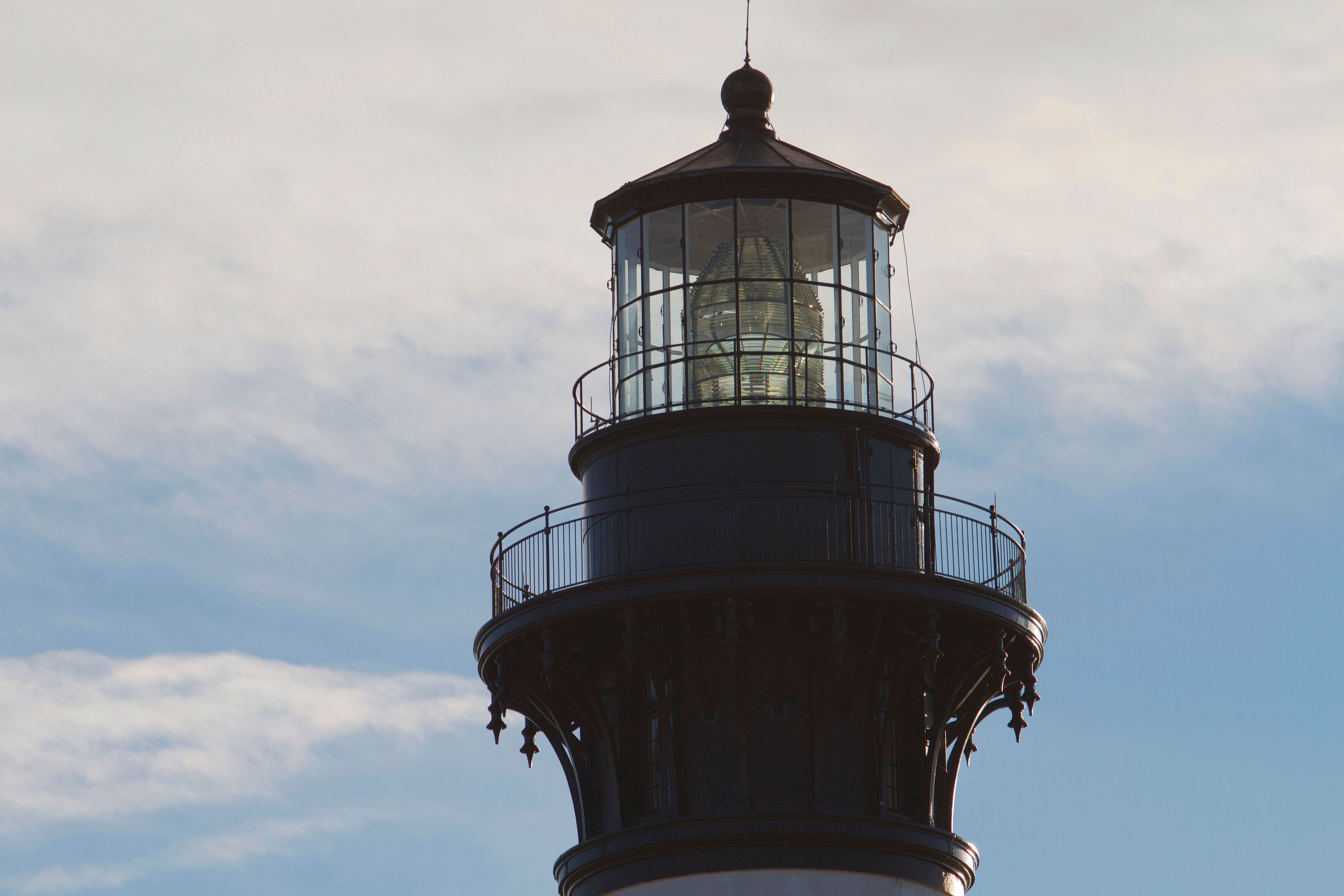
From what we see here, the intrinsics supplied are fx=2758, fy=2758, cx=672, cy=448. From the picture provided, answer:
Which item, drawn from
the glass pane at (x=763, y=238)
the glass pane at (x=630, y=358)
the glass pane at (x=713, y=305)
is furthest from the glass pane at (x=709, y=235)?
the glass pane at (x=630, y=358)

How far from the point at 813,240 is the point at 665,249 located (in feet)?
5.97

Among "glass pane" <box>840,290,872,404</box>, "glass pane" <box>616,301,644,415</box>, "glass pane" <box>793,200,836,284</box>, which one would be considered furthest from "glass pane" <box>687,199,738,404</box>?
"glass pane" <box>840,290,872,404</box>

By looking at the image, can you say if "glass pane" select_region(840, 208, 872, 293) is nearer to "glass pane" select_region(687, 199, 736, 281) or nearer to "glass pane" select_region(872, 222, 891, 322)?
"glass pane" select_region(872, 222, 891, 322)

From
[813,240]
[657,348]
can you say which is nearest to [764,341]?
[657,348]

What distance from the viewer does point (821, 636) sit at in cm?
3119

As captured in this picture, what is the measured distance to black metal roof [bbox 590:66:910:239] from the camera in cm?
3347

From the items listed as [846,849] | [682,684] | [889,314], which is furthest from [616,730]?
[889,314]

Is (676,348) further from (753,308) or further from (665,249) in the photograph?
(665,249)

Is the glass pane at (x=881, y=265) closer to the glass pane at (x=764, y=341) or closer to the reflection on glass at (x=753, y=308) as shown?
the reflection on glass at (x=753, y=308)

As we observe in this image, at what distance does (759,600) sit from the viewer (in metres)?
30.7

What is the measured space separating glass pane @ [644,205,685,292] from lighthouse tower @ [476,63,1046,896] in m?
0.03

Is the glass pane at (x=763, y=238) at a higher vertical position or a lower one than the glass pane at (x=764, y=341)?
higher

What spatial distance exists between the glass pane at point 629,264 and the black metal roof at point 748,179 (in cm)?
18

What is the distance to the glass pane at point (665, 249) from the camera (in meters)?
33.7
